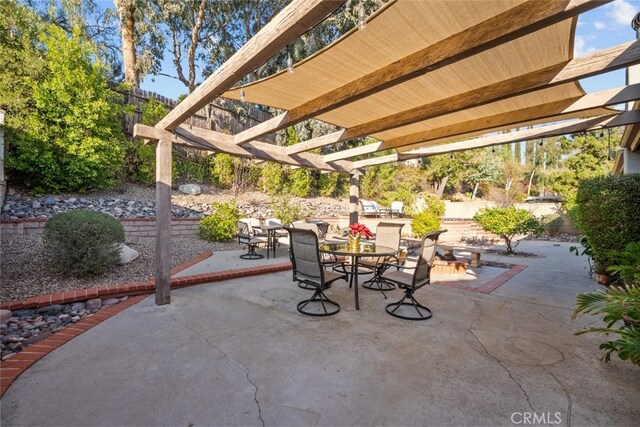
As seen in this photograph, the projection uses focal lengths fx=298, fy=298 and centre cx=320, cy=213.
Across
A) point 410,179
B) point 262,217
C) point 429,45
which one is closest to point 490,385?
point 429,45

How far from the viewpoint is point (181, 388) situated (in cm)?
200

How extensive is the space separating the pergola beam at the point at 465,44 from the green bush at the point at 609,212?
3.58 metres

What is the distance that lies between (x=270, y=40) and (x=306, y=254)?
221 centimetres

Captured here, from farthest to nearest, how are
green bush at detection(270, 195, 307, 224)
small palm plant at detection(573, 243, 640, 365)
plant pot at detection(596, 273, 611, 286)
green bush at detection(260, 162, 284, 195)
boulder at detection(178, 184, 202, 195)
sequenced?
green bush at detection(260, 162, 284, 195) < boulder at detection(178, 184, 202, 195) < green bush at detection(270, 195, 307, 224) < plant pot at detection(596, 273, 611, 286) < small palm plant at detection(573, 243, 640, 365)

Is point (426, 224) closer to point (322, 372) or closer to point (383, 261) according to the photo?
point (383, 261)

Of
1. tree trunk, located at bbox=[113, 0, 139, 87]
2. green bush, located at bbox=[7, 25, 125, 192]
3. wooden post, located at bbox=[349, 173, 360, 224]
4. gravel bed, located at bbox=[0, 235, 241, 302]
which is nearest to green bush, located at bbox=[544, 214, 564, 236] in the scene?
wooden post, located at bbox=[349, 173, 360, 224]

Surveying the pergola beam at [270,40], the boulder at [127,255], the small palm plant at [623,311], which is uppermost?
the pergola beam at [270,40]

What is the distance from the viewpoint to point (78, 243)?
3.96 meters

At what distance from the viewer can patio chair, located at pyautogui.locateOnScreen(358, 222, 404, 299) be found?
4531 millimetres

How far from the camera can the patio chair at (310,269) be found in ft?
10.7

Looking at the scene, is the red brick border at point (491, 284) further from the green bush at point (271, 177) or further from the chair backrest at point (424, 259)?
the green bush at point (271, 177)

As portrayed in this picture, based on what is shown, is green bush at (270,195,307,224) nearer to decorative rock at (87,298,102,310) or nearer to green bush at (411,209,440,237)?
green bush at (411,209,440,237)

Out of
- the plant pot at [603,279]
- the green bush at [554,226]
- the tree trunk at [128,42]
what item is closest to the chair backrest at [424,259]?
the plant pot at [603,279]

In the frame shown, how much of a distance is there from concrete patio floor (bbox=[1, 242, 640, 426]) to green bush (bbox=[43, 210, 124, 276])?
1.27 m
